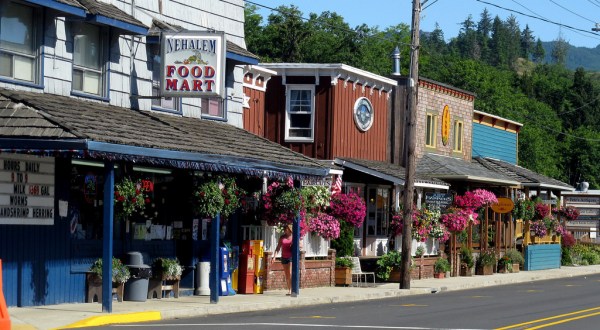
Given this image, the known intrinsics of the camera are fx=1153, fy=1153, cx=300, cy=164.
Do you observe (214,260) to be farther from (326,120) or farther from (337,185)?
(326,120)

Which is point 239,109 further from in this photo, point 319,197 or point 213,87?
point 213,87

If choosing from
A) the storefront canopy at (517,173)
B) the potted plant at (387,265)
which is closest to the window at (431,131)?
the storefront canopy at (517,173)

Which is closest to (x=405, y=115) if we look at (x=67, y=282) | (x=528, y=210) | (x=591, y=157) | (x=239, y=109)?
(x=528, y=210)

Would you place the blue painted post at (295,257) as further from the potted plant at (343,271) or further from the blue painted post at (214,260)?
the potted plant at (343,271)

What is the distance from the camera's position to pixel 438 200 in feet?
123

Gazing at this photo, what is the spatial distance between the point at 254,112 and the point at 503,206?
12143 mm

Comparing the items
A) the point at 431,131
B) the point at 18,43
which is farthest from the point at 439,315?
the point at 431,131

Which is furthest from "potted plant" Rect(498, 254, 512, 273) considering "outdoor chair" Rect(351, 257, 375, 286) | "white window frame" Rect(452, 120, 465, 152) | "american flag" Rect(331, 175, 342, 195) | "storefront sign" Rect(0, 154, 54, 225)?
"storefront sign" Rect(0, 154, 54, 225)

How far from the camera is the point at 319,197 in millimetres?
29438

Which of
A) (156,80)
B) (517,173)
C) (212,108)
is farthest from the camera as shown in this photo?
(517,173)

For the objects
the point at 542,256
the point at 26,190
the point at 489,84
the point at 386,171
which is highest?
the point at 489,84

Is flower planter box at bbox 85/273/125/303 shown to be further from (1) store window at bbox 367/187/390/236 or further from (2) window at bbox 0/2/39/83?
(1) store window at bbox 367/187/390/236

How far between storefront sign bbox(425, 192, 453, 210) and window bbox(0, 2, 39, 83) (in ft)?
60.5

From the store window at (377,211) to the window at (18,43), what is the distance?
17305 mm
